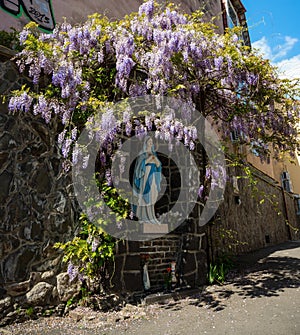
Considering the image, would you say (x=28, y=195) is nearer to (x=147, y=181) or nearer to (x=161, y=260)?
(x=147, y=181)

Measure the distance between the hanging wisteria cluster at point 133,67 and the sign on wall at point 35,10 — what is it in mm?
320

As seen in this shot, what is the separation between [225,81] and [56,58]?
3070 mm

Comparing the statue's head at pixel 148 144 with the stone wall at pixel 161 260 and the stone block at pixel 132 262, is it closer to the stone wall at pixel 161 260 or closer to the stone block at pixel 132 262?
the stone wall at pixel 161 260

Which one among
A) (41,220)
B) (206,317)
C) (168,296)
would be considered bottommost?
(206,317)

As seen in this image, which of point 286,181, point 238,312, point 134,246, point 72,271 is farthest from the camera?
point 286,181

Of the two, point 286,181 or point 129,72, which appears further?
point 286,181

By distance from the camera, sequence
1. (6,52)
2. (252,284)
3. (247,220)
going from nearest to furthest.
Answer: (6,52)
(252,284)
(247,220)

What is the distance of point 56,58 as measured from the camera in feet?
15.9

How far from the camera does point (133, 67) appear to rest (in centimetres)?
524

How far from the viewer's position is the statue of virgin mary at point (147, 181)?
18.4ft

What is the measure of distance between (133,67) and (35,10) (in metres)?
2.19

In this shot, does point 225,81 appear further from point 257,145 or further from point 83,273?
point 83,273

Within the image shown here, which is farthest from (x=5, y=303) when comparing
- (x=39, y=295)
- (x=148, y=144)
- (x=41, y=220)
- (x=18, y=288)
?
(x=148, y=144)

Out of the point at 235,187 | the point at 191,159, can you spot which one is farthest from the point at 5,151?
the point at 235,187
